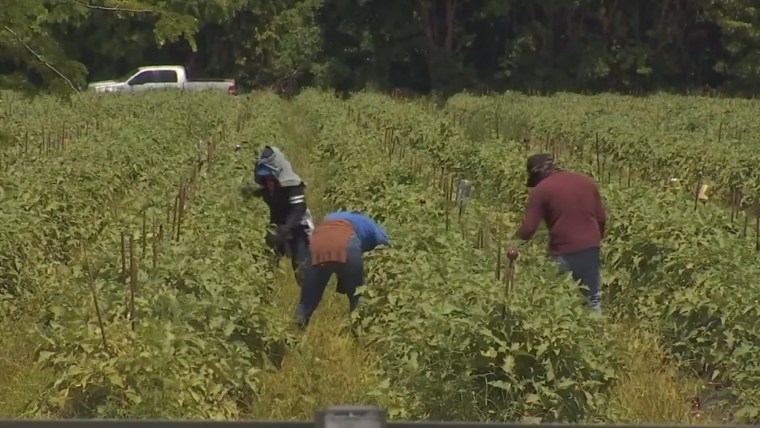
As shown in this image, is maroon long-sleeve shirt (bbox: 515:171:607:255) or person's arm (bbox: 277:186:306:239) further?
person's arm (bbox: 277:186:306:239)

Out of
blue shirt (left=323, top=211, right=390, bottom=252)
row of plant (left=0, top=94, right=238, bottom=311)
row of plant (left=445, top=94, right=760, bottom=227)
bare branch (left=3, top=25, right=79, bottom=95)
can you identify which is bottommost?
row of plant (left=445, top=94, right=760, bottom=227)

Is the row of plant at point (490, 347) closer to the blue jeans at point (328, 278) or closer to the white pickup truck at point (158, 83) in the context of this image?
→ the blue jeans at point (328, 278)

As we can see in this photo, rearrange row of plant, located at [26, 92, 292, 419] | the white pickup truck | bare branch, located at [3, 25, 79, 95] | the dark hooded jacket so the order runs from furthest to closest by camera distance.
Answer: the white pickup truck < the dark hooded jacket < bare branch, located at [3, 25, 79, 95] < row of plant, located at [26, 92, 292, 419]

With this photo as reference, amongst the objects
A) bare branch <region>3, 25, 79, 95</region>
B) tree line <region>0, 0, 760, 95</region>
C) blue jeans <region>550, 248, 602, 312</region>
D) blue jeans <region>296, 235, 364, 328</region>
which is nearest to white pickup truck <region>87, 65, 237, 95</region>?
tree line <region>0, 0, 760, 95</region>

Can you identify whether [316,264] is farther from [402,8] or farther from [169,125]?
[402,8]

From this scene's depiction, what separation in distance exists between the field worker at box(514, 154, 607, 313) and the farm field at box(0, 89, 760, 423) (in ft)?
0.96

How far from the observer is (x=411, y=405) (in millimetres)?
6215

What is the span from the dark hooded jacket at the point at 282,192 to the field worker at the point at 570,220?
6.70ft

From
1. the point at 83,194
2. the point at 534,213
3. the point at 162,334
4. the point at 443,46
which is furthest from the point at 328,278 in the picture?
the point at 443,46

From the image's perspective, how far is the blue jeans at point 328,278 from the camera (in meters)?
7.76

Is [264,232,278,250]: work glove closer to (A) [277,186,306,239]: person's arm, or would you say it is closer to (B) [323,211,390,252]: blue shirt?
(A) [277,186,306,239]: person's arm

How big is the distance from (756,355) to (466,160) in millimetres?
10127

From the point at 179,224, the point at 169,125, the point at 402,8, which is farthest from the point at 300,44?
the point at 179,224

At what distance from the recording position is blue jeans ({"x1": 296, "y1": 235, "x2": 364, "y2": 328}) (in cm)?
776
